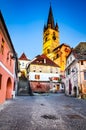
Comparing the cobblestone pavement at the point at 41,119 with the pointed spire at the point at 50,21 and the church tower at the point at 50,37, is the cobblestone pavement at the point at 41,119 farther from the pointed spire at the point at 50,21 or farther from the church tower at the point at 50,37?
the pointed spire at the point at 50,21

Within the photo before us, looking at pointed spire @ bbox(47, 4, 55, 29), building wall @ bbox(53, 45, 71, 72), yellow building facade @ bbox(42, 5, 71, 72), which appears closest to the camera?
building wall @ bbox(53, 45, 71, 72)

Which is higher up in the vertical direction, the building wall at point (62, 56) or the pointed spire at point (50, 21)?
the pointed spire at point (50, 21)

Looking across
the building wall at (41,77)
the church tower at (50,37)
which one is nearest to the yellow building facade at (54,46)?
the church tower at (50,37)

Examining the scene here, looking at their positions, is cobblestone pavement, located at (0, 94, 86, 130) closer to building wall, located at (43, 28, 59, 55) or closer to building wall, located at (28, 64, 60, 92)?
building wall, located at (28, 64, 60, 92)

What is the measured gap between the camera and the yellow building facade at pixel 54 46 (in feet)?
215

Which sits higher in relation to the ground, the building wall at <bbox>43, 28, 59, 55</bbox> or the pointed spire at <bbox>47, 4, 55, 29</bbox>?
the pointed spire at <bbox>47, 4, 55, 29</bbox>

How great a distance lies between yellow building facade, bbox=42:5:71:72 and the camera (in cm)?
6556

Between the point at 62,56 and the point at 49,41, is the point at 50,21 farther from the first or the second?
the point at 62,56

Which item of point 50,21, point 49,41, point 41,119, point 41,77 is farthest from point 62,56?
point 41,119

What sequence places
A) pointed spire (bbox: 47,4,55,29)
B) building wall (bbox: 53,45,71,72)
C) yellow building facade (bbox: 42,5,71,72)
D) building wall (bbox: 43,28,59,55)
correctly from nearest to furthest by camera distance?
1. building wall (bbox: 53,45,71,72)
2. yellow building facade (bbox: 42,5,71,72)
3. building wall (bbox: 43,28,59,55)
4. pointed spire (bbox: 47,4,55,29)

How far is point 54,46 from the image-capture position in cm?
7994

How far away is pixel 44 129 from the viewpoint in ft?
18.3

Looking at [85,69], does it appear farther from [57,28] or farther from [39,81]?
[57,28]

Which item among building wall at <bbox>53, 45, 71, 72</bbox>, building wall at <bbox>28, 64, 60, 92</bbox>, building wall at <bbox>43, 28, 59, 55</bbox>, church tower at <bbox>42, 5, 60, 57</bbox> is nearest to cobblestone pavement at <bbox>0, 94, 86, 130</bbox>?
building wall at <bbox>28, 64, 60, 92</bbox>
